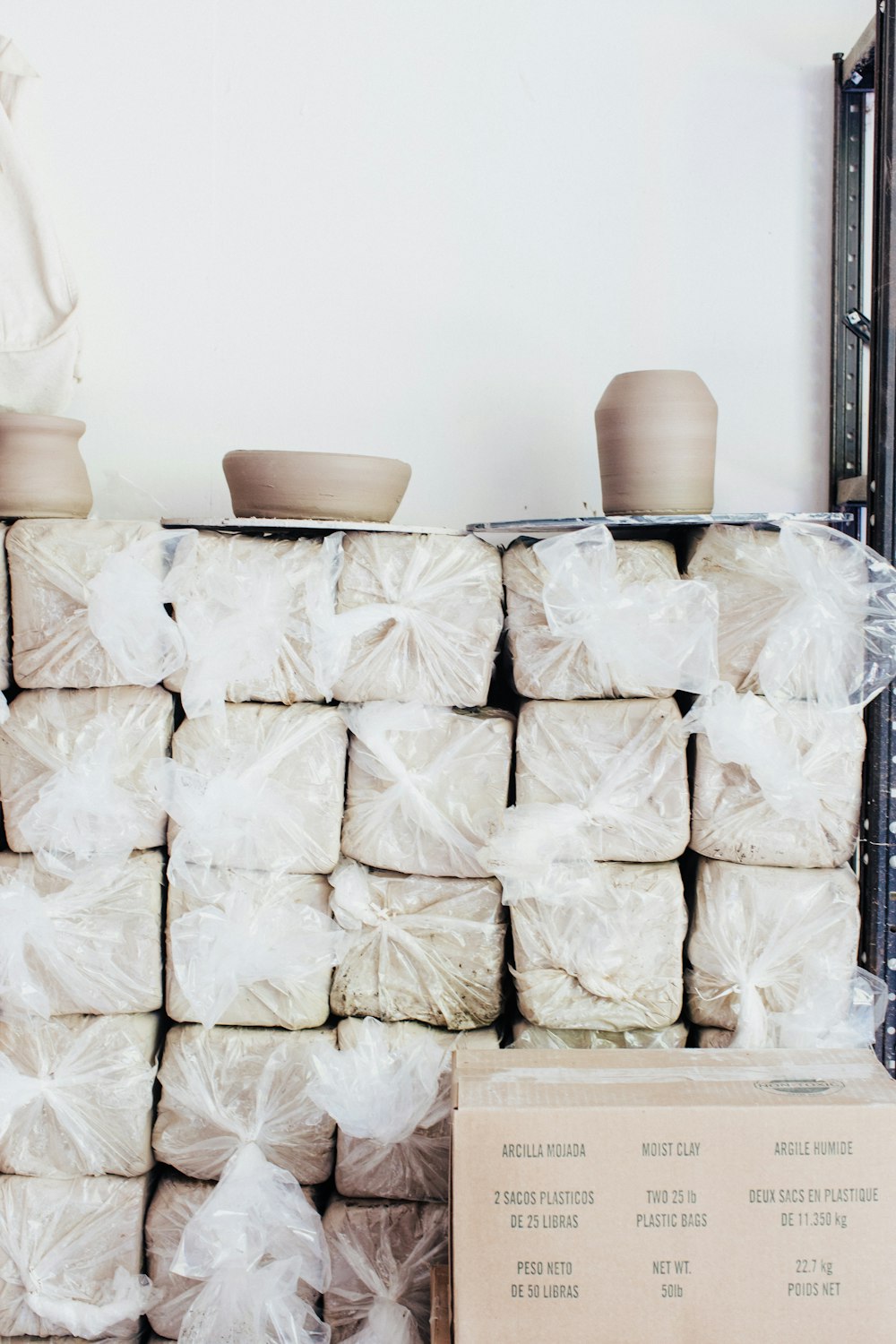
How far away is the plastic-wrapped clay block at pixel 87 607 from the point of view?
4.04ft

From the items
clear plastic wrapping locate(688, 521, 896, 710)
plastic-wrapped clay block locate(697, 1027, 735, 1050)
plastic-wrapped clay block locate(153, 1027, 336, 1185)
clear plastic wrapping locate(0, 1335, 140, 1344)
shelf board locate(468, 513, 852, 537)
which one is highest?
shelf board locate(468, 513, 852, 537)

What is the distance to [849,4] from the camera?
1.52 m

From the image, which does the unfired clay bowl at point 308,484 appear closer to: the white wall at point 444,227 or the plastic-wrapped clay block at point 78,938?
the white wall at point 444,227

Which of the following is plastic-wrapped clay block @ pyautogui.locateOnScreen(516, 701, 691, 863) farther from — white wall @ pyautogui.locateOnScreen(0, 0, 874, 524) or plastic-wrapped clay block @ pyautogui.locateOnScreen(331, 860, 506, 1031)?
white wall @ pyautogui.locateOnScreen(0, 0, 874, 524)

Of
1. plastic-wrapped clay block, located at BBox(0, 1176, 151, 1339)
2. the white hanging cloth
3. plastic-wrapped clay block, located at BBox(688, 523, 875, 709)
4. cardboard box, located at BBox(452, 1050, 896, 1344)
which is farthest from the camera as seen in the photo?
the white hanging cloth

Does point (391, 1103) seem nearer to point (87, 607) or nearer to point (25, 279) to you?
point (87, 607)

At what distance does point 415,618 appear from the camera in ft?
4.06

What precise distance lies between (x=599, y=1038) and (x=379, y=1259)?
443 mm

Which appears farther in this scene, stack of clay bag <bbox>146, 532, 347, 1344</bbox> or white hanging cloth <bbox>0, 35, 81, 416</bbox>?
white hanging cloth <bbox>0, 35, 81, 416</bbox>

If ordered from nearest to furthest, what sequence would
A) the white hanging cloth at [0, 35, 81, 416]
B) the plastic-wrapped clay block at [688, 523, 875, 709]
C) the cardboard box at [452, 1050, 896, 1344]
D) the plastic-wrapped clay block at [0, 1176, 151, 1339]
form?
the cardboard box at [452, 1050, 896, 1344] → the plastic-wrapped clay block at [688, 523, 875, 709] → the plastic-wrapped clay block at [0, 1176, 151, 1339] → the white hanging cloth at [0, 35, 81, 416]

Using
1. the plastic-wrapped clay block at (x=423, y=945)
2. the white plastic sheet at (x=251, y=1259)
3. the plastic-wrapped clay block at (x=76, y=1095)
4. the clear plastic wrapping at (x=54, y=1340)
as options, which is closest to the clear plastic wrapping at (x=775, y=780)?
the plastic-wrapped clay block at (x=423, y=945)

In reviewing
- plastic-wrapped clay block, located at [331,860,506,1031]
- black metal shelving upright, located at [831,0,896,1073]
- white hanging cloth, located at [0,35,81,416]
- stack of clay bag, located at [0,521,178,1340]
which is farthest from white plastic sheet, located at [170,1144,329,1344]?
white hanging cloth, located at [0,35,81,416]

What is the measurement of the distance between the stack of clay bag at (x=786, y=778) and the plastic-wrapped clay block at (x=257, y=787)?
0.52 meters

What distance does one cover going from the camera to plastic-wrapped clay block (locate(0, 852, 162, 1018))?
127 cm
